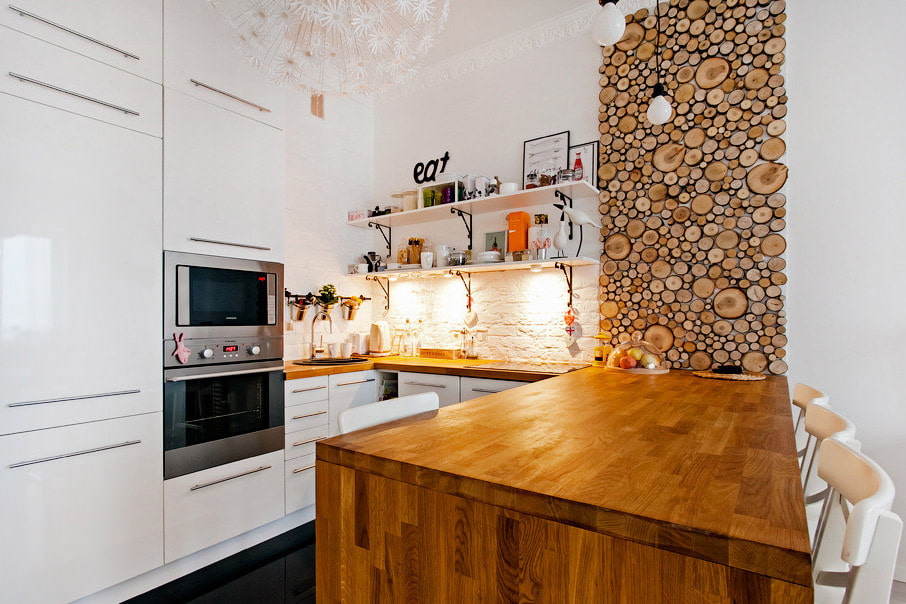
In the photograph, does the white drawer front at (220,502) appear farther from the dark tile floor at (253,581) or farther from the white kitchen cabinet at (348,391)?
the white kitchen cabinet at (348,391)

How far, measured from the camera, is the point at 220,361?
7.82ft

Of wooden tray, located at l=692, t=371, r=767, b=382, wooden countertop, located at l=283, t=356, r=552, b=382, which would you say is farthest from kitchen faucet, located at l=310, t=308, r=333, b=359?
wooden tray, located at l=692, t=371, r=767, b=382

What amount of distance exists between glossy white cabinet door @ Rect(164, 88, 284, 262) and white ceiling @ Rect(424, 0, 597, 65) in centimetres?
147

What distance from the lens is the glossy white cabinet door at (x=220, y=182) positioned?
2242 mm

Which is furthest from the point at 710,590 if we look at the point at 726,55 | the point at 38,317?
the point at 726,55

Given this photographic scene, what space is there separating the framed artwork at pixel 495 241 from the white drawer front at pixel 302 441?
166 centimetres

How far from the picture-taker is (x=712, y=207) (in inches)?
103

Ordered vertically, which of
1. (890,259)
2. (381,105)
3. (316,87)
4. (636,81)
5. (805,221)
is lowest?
(890,259)

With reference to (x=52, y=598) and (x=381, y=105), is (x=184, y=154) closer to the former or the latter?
(x=52, y=598)

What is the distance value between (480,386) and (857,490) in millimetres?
2067

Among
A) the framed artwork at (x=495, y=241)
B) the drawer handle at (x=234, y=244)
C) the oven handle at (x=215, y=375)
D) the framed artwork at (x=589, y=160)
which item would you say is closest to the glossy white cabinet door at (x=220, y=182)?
the drawer handle at (x=234, y=244)

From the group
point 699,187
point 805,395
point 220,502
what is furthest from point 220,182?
point 805,395

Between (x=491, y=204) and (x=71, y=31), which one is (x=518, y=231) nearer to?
(x=491, y=204)

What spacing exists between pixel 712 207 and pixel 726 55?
0.84 meters
